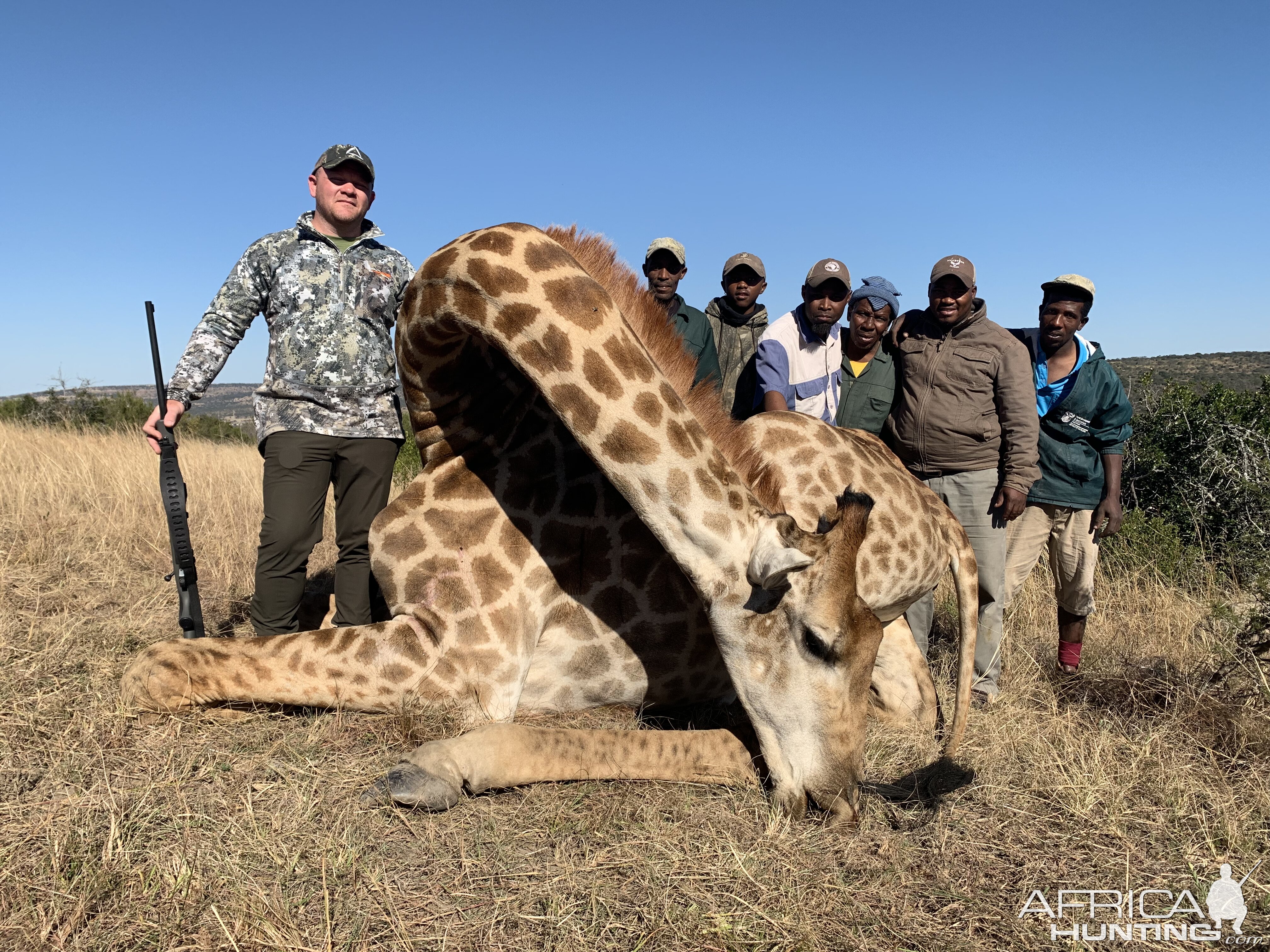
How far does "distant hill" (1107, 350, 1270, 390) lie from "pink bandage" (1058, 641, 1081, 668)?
11453 millimetres

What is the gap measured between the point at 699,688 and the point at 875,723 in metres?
1.01

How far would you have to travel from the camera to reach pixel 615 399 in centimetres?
303

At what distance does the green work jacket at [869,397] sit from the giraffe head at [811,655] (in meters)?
2.14

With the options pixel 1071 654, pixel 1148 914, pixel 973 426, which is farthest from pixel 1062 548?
pixel 1148 914

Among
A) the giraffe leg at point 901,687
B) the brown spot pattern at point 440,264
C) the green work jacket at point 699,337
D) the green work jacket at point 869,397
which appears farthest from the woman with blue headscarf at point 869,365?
the brown spot pattern at point 440,264

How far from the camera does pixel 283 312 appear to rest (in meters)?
4.27

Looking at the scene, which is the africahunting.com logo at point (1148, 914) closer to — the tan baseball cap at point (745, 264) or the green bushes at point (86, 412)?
the tan baseball cap at point (745, 264)

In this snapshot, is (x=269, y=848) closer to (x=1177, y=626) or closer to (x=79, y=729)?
(x=79, y=729)

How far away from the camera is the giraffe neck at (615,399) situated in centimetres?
304

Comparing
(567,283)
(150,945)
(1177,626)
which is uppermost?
(567,283)

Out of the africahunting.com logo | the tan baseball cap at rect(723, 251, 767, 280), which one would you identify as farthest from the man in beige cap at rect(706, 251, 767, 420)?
the africahunting.com logo

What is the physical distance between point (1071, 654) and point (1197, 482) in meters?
4.85

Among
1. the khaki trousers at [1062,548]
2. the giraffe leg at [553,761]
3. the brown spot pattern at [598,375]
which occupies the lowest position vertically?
the giraffe leg at [553,761]

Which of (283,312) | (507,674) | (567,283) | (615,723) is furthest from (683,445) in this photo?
(283,312)
